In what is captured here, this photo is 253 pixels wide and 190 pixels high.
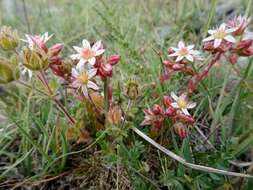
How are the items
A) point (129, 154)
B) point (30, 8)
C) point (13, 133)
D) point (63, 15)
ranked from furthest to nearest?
point (30, 8)
point (63, 15)
point (13, 133)
point (129, 154)

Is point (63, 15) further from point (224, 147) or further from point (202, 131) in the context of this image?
point (224, 147)

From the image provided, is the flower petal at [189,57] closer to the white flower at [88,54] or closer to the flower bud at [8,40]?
the white flower at [88,54]

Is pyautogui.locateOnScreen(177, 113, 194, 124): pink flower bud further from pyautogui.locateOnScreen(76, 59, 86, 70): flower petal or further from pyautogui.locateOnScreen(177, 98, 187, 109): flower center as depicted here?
pyautogui.locateOnScreen(76, 59, 86, 70): flower petal

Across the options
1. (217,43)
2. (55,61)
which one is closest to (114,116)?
(55,61)

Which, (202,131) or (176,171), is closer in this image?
(176,171)

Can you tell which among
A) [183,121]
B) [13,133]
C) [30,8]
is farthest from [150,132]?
[30,8]

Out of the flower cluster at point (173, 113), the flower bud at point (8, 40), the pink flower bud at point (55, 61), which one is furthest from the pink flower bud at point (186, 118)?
the flower bud at point (8, 40)

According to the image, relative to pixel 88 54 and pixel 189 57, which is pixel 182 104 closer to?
pixel 189 57
